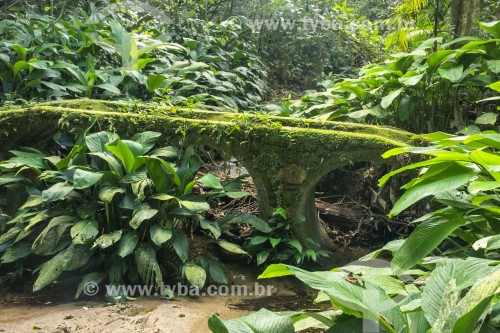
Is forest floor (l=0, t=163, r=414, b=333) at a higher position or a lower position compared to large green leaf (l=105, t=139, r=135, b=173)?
lower

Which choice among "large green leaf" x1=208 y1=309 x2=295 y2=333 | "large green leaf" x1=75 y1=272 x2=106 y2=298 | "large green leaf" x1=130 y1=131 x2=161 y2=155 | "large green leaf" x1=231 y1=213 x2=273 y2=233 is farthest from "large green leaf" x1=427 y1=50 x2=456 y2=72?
"large green leaf" x1=208 y1=309 x2=295 y2=333

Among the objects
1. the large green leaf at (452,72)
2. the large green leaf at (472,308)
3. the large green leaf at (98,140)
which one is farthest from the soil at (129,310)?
the large green leaf at (452,72)

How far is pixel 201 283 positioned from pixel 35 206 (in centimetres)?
154

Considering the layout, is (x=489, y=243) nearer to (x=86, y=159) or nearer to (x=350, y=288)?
(x=350, y=288)

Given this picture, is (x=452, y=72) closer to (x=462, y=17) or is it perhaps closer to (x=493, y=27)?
(x=493, y=27)

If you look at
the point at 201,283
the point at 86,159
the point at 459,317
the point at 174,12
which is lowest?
the point at 201,283

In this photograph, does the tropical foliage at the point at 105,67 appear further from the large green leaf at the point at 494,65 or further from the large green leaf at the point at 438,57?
the large green leaf at the point at 494,65

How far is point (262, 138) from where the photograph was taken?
4.20 meters

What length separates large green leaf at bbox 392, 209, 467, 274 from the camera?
169cm

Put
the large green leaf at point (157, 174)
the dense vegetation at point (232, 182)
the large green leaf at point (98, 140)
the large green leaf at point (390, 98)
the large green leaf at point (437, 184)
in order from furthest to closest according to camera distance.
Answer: the large green leaf at point (390, 98)
the large green leaf at point (98, 140)
the large green leaf at point (157, 174)
the large green leaf at point (437, 184)
the dense vegetation at point (232, 182)

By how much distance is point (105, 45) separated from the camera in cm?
598

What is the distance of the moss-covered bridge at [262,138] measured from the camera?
4109mm

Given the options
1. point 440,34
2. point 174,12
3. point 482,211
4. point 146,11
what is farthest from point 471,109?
point 146,11

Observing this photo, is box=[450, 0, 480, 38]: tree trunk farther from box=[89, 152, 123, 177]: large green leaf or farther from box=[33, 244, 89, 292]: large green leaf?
box=[33, 244, 89, 292]: large green leaf
